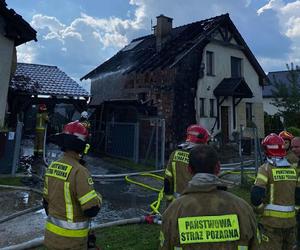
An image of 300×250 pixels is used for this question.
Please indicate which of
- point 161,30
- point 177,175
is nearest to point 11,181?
point 177,175

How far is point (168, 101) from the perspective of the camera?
18.2m

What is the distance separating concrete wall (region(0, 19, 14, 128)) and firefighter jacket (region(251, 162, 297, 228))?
32.3 ft

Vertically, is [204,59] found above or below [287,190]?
above

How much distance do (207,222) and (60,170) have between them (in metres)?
1.60

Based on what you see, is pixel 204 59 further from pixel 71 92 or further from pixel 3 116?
pixel 3 116

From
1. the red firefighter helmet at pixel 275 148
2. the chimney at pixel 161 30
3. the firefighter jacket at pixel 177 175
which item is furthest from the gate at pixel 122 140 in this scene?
the red firefighter helmet at pixel 275 148

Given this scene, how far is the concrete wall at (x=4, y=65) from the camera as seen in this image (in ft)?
39.2

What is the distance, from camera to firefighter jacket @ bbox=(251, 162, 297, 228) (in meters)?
4.07

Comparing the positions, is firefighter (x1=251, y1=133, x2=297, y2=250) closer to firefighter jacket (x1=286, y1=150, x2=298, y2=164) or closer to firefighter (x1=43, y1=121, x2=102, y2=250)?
firefighter jacket (x1=286, y1=150, x2=298, y2=164)

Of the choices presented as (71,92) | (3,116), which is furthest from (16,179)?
(71,92)

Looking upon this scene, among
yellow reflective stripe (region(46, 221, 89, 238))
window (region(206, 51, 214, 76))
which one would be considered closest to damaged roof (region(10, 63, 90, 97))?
window (region(206, 51, 214, 76))

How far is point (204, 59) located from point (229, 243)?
18.1 meters

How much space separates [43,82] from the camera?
51.7ft

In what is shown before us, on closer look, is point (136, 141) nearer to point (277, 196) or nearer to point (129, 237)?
point (129, 237)
